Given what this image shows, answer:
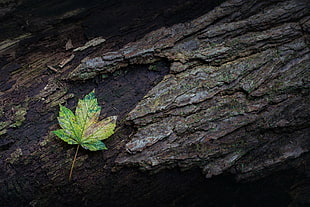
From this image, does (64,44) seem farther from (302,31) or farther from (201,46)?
(302,31)

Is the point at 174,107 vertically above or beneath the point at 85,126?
beneath

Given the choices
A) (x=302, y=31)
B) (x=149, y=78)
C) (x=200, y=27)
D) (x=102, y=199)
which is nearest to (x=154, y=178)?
(x=102, y=199)

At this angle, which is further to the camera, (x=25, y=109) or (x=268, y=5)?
→ (x=268, y=5)

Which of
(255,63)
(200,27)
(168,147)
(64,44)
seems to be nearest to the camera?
(168,147)
